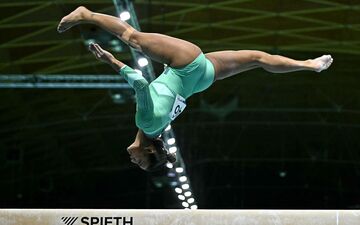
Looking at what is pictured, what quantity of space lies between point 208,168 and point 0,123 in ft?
22.0

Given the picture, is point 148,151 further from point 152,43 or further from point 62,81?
point 62,81

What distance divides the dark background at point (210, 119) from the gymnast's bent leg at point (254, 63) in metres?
8.77

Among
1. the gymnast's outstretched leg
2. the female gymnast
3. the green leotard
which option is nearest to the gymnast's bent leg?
the female gymnast

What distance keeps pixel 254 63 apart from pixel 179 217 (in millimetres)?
1658

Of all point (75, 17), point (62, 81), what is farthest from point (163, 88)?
point (62, 81)

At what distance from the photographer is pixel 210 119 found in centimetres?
2089

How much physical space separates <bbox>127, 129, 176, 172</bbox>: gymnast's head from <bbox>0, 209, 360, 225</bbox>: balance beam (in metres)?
0.65

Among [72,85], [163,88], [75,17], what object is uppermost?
[72,85]

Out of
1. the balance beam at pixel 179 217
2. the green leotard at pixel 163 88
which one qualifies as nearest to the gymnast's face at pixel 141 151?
the green leotard at pixel 163 88

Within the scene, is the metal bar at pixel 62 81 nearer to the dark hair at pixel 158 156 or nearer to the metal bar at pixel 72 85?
the metal bar at pixel 72 85

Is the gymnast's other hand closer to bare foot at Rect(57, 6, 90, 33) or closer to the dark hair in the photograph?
bare foot at Rect(57, 6, 90, 33)

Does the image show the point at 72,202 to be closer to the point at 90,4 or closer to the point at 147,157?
the point at 90,4

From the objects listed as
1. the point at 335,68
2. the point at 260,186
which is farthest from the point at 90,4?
the point at 260,186

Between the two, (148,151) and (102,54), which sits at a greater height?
(102,54)
